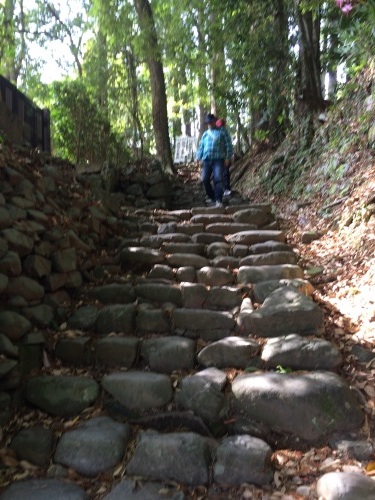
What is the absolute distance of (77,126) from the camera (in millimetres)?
10234


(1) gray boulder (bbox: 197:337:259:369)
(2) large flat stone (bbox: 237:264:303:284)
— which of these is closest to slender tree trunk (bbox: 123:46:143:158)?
(2) large flat stone (bbox: 237:264:303:284)

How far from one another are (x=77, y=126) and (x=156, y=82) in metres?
2.60

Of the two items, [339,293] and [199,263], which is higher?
[199,263]

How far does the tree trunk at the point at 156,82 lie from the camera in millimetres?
10828

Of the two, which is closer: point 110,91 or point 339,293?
point 339,293

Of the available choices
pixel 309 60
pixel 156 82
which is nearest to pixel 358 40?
pixel 309 60

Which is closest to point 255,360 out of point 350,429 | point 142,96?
point 350,429

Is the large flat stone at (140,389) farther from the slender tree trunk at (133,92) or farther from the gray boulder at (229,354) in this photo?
the slender tree trunk at (133,92)

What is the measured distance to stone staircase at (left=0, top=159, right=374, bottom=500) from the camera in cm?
256

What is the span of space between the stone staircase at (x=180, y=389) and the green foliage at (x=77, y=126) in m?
6.24

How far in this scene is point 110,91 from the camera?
13.1m

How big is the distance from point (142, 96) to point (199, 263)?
35.8ft

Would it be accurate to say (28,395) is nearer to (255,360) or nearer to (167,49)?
(255,360)

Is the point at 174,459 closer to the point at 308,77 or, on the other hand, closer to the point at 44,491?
the point at 44,491
